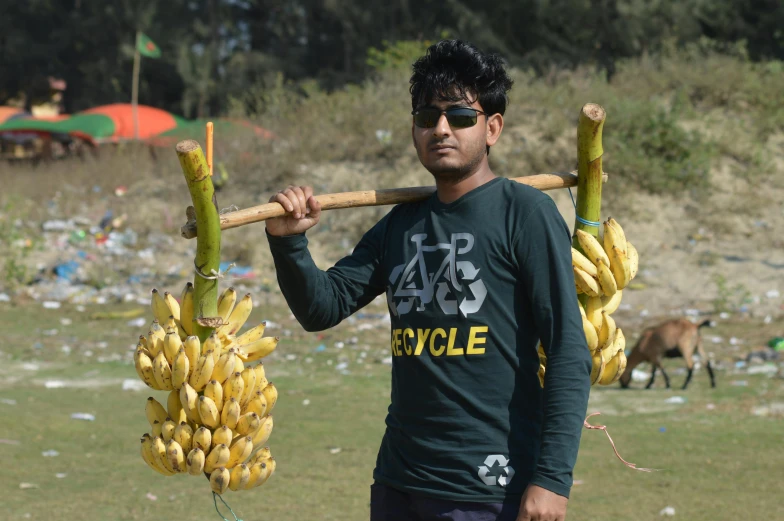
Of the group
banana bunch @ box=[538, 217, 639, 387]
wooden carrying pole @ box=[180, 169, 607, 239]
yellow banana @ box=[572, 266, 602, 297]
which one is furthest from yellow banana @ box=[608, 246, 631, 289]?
wooden carrying pole @ box=[180, 169, 607, 239]

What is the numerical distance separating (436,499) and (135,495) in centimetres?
346

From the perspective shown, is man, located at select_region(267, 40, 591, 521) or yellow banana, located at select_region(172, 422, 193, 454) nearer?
man, located at select_region(267, 40, 591, 521)

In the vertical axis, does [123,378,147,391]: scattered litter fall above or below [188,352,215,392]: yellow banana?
below

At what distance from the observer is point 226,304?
2672mm

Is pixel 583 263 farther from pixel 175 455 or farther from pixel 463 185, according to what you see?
pixel 175 455

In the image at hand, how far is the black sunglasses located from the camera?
245cm

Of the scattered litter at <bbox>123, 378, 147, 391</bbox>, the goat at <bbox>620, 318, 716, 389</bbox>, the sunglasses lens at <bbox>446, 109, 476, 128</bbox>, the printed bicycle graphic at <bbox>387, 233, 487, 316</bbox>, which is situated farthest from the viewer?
the scattered litter at <bbox>123, 378, 147, 391</bbox>

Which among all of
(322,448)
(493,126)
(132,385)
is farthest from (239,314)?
(132,385)

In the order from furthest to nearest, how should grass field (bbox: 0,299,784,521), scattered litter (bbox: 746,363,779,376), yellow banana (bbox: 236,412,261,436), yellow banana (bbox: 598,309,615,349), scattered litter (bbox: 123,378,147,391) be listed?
1. scattered litter (bbox: 746,363,779,376)
2. scattered litter (bbox: 123,378,147,391)
3. grass field (bbox: 0,299,784,521)
4. yellow banana (bbox: 598,309,615,349)
5. yellow banana (bbox: 236,412,261,436)

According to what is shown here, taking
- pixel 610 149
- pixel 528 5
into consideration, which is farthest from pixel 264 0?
pixel 610 149

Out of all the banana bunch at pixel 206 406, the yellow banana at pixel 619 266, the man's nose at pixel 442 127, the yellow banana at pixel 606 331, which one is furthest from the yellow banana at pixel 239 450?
the yellow banana at pixel 619 266

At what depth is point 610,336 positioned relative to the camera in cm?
280

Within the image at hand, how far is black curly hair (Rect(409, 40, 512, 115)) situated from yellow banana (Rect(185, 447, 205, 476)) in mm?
1004

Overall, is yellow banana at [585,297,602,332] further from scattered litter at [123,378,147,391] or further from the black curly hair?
scattered litter at [123,378,147,391]
